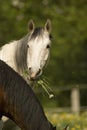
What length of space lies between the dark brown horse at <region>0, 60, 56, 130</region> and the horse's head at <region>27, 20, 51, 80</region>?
36.2 inches

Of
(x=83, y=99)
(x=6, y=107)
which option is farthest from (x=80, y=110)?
(x=6, y=107)

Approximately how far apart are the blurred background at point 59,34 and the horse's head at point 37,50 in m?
9.84

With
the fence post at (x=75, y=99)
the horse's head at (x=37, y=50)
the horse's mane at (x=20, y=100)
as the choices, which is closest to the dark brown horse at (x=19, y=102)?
the horse's mane at (x=20, y=100)

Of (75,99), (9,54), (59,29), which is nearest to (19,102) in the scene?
(9,54)

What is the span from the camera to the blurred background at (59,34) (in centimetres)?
2003

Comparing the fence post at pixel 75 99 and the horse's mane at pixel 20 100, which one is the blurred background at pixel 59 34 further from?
the horse's mane at pixel 20 100

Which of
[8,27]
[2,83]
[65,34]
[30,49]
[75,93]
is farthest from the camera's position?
[65,34]

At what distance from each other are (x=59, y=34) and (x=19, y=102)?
43.8ft

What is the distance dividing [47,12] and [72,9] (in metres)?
1.48

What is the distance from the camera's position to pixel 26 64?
927cm

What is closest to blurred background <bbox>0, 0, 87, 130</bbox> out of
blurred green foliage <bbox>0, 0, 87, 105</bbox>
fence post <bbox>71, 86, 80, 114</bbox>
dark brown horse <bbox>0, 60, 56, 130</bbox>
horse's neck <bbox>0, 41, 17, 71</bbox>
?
blurred green foliage <bbox>0, 0, 87, 105</bbox>

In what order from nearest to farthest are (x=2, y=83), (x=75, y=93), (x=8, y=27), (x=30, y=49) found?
(x=2, y=83) < (x=30, y=49) < (x=75, y=93) < (x=8, y=27)

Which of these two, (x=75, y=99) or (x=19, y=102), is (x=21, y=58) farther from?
(x=75, y=99)

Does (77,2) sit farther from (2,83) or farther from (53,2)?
(2,83)
